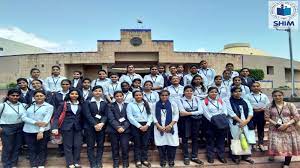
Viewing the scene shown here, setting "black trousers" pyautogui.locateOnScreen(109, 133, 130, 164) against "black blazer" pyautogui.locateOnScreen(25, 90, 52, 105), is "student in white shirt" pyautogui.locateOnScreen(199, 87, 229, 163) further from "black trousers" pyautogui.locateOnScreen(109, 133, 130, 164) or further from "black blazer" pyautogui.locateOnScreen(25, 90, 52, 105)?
"black blazer" pyautogui.locateOnScreen(25, 90, 52, 105)

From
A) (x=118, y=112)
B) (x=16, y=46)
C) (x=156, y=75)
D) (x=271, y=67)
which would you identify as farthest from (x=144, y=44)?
(x=16, y=46)

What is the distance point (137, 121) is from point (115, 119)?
1.34ft

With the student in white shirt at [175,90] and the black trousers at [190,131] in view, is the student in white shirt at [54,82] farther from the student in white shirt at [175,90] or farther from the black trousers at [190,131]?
the black trousers at [190,131]

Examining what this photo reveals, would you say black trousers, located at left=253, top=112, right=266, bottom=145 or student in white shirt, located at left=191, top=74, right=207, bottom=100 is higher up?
student in white shirt, located at left=191, top=74, right=207, bottom=100

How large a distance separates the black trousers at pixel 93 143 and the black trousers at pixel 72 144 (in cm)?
16

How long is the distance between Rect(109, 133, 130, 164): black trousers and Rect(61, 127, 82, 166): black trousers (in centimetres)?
60

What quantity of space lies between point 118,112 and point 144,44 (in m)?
21.8

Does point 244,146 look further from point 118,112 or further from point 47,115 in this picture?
point 47,115

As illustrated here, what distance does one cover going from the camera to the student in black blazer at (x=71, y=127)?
481 centimetres

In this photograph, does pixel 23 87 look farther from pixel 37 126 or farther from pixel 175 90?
pixel 175 90

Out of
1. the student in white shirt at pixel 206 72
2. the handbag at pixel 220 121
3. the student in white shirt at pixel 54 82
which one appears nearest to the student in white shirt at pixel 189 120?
the handbag at pixel 220 121

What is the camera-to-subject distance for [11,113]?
4.81 m

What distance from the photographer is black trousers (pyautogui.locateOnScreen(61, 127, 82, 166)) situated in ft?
15.8

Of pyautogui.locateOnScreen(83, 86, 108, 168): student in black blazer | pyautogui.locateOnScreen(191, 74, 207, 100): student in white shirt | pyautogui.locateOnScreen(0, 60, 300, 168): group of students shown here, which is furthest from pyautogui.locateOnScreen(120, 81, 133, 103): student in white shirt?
pyautogui.locateOnScreen(191, 74, 207, 100): student in white shirt
